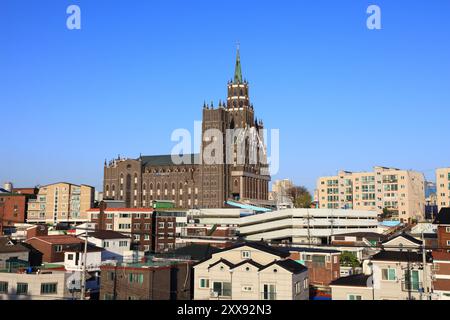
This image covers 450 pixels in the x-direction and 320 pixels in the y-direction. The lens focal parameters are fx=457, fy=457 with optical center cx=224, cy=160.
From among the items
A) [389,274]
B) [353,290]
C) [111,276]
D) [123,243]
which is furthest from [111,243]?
[389,274]

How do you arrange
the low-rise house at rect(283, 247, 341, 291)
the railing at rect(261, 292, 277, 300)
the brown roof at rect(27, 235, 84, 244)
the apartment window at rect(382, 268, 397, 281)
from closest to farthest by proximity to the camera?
1. the railing at rect(261, 292, 277, 300)
2. the apartment window at rect(382, 268, 397, 281)
3. the low-rise house at rect(283, 247, 341, 291)
4. the brown roof at rect(27, 235, 84, 244)

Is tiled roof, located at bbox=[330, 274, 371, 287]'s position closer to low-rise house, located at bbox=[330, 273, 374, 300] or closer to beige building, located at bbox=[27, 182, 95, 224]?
low-rise house, located at bbox=[330, 273, 374, 300]

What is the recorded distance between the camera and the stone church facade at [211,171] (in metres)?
142

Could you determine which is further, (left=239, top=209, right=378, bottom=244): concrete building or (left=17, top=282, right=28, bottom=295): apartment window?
(left=239, top=209, right=378, bottom=244): concrete building

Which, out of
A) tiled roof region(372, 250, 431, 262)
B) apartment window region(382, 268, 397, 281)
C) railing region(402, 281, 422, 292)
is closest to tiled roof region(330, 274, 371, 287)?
Answer: apartment window region(382, 268, 397, 281)

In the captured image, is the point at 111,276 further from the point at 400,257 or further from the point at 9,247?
the point at 400,257

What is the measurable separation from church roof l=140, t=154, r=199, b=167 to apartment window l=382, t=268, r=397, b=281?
393 feet

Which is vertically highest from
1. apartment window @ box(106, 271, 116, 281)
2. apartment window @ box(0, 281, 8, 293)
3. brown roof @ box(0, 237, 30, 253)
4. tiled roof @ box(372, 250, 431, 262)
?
tiled roof @ box(372, 250, 431, 262)

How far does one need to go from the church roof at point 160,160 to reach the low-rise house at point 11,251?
10375 cm

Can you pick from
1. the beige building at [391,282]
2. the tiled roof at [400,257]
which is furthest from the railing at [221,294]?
the tiled roof at [400,257]

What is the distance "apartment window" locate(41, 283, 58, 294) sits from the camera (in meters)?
33.7

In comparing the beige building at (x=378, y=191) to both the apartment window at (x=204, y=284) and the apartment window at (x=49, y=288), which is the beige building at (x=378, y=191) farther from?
the apartment window at (x=49, y=288)

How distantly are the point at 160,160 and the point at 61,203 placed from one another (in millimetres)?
43270

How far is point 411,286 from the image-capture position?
33.4 m
